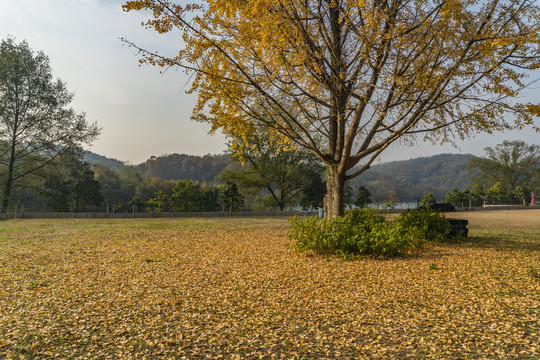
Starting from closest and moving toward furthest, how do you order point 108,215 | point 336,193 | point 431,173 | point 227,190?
point 336,193
point 108,215
point 227,190
point 431,173

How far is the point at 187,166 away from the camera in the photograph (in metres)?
57.9

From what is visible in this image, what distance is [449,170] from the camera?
73.0 m

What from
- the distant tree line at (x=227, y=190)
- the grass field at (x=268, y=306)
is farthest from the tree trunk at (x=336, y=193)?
the distant tree line at (x=227, y=190)

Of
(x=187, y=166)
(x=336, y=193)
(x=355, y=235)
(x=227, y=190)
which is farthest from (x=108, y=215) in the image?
(x=187, y=166)

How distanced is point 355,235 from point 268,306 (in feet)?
10.5

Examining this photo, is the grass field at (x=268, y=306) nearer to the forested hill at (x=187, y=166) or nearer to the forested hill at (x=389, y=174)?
the forested hill at (x=389, y=174)

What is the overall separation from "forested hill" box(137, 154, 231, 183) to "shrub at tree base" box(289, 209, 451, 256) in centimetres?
4700

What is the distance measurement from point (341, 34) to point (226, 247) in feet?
18.1

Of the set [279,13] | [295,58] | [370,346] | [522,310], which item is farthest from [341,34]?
[370,346]

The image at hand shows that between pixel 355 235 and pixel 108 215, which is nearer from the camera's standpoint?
pixel 355 235

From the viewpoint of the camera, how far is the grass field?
8.47 feet

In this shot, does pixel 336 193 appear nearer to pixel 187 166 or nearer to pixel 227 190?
pixel 227 190

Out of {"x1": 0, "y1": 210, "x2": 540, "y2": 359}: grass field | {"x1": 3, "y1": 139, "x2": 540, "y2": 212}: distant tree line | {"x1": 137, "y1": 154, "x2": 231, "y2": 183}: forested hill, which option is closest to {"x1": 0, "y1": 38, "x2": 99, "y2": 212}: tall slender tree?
{"x1": 3, "y1": 139, "x2": 540, "y2": 212}: distant tree line

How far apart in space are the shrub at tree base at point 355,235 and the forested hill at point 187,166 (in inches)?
1850
